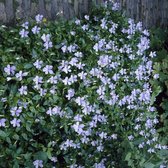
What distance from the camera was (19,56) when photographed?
2.96 metres

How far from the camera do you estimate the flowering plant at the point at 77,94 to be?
2.94 m

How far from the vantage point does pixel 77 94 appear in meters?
3.22

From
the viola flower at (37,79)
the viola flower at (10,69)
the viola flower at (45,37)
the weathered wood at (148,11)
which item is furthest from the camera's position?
the weathered wood at (148,11)

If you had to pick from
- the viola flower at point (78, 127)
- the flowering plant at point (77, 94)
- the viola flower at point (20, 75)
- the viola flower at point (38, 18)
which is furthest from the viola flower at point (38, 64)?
the viola flower at point (78, 127)

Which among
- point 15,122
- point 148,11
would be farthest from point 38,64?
point 148,11

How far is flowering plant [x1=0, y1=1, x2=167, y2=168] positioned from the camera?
2.94 metres

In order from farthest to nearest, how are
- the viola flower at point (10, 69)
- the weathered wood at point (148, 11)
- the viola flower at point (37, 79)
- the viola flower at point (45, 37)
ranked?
the weathered wood at point (148, 11)
the viola flower at point (45, 37)
the viola flower at point (37, 79)
the viola flower at point (10, 69)

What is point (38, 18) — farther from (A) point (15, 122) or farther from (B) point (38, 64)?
(A) point (15, 122)

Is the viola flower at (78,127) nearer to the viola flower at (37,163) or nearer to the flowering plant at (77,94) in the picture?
the flowering plant at (77,94)

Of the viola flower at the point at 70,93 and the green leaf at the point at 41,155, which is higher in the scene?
the viola flower at the point at 70,93

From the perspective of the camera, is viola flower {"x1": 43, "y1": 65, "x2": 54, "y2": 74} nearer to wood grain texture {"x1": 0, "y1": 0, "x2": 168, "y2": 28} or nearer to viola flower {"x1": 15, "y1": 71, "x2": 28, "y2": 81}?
viola flower {"x1": 15, "y1": 71, "x2": 28, "y2": 81}

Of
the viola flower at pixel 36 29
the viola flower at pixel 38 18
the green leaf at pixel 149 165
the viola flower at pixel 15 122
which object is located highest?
the viola flower at pixel 38 18

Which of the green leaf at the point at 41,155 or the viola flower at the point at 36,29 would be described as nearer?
the green leaf at the point at 41,155

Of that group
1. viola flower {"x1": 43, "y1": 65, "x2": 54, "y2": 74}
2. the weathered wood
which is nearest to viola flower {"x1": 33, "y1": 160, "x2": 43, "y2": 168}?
viola flower {"x1": 43, "y1": 65, "x2": 54, "y2": 74}
